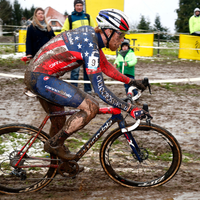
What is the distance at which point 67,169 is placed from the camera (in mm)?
3270

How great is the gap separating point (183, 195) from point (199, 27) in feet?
45.0

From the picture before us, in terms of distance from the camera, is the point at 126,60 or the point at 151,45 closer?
the point at 126,60

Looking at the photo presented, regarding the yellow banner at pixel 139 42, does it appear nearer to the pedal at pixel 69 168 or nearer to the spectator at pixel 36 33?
the spectator at pixel 36 33

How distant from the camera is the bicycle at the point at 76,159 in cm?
322

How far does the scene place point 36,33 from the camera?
6.46 m

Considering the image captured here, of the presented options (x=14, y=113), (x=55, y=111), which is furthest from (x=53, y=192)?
(x=14, y=113)

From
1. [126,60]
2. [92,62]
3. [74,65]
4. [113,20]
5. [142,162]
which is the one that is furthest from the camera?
[126,60]

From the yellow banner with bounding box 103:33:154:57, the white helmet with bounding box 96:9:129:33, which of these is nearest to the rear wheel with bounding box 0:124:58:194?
the white helmet with bounding box 96:9:129:33

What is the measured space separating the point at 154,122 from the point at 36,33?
11.2 ft

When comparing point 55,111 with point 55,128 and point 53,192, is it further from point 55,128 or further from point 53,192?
point 53,192

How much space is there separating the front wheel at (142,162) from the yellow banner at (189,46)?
12710 millimetres

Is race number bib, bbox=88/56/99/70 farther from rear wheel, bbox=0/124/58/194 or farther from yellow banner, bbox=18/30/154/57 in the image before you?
yellow banner, bbox=18/30/154/57

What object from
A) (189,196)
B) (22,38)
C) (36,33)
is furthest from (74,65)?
(22,38)

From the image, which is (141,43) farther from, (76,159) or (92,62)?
(92,62)
